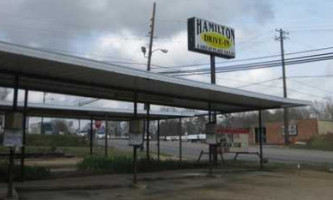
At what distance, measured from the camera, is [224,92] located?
744 inches

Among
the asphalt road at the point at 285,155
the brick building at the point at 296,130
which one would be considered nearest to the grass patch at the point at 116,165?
the asphalt road at the point at 285,155

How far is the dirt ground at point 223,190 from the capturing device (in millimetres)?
15219

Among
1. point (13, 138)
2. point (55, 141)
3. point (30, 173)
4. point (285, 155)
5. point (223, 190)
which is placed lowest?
point (223, 190)

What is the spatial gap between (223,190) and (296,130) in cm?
6301

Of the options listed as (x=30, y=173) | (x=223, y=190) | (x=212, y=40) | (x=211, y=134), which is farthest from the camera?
(x=212, y=40)

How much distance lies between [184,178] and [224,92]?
3.90m

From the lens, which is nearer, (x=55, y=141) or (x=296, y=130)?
(x=55, y=141)

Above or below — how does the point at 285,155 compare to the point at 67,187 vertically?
above

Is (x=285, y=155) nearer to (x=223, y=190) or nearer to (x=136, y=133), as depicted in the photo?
(x=223, y=190)

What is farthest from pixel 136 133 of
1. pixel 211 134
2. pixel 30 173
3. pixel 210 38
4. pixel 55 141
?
pixel 55 141

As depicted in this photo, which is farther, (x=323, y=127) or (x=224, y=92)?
(x=323, y=127)

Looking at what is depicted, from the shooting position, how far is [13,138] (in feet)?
46.2

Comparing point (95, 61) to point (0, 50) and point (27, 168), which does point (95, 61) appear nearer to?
point (0, 50)

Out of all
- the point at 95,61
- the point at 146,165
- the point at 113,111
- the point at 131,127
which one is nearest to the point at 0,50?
the point at 95,61
